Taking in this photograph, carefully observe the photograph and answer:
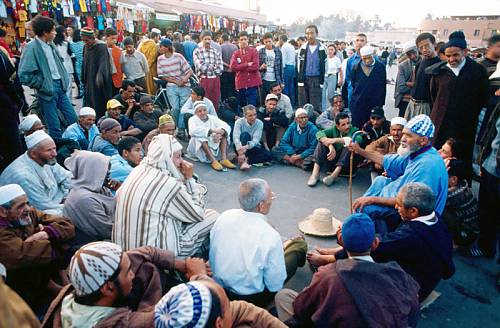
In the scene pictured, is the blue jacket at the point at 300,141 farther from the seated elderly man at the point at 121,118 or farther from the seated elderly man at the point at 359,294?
the seated elderly man at the point at 359,294

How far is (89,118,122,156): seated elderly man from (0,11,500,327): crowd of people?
0.06 feet

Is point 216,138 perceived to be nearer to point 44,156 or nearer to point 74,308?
point 44,156

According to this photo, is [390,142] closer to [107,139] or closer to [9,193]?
[107,139]

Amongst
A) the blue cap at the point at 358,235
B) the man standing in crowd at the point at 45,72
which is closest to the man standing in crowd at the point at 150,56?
the man standing in crowd at the point at 45,72

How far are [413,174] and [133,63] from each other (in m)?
5.98

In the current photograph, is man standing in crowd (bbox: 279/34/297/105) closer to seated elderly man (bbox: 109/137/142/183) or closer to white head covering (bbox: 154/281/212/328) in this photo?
seated elderly man (bbox: 109/137/142/183)

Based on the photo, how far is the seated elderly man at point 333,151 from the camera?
5.39 meters

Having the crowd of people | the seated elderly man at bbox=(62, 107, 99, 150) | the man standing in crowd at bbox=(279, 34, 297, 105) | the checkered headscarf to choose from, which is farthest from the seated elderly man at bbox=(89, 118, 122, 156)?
the man standing in crowd at bbox=(279, 34, 297, 105)

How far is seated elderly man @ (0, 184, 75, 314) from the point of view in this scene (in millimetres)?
2545

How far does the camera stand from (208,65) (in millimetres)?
7680

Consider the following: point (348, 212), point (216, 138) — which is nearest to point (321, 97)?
point (216, 138)

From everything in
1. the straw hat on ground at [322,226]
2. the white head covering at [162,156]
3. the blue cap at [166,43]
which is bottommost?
the straw hat on ground at [322,226]

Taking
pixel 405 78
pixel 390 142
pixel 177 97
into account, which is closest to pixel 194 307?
pixel 390 142

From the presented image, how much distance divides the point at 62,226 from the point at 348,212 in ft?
10.5
